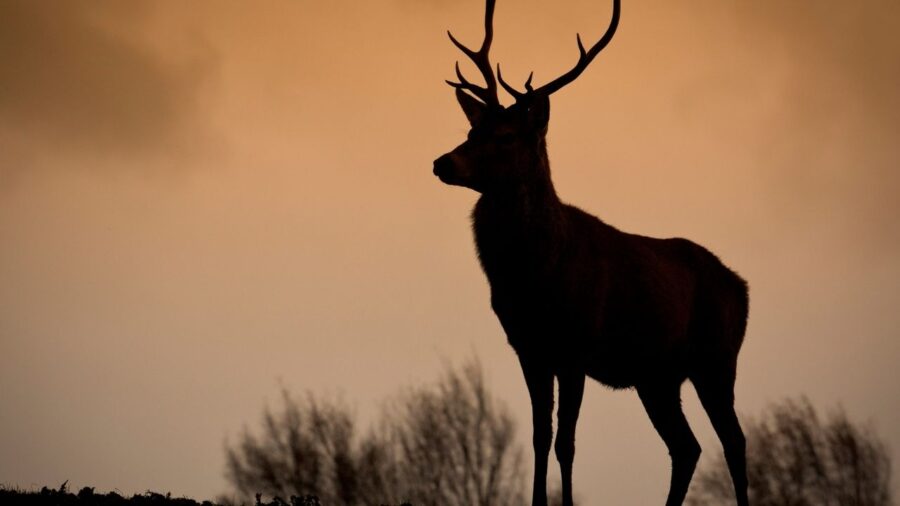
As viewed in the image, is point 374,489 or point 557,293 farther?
point 374,489

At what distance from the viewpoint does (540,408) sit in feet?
30.9

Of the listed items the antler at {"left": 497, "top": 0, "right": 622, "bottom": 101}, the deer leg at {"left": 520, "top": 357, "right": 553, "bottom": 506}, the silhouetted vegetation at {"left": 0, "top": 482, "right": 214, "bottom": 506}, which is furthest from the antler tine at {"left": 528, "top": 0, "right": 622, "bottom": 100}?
the silhouetted vegetation at {"left": 0, "top": 482, "right": 214, "bottom": 506}

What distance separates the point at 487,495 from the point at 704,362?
12782 mm

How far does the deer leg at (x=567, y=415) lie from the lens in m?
9.34

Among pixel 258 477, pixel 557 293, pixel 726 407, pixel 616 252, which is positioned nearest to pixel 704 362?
pixel 726 407

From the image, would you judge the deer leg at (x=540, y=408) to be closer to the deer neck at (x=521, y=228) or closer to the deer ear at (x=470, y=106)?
the deer neck at (x=521, y=228)

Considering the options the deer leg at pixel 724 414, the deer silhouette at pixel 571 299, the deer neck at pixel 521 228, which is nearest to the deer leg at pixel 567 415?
the deer silhouette at pixel 571 299

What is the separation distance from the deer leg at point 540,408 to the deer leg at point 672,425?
66.4 inches

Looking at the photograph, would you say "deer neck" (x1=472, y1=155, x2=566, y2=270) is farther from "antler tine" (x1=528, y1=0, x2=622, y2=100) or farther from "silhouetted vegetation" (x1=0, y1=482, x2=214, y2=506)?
"silhouetted vegetation" (x1=0, y1=482, x2=214, y2=506)

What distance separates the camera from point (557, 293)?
9.46 m

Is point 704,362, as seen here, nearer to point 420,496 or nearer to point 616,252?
point 616,252

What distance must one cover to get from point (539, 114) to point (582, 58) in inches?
46.0

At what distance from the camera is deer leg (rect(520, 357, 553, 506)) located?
9375mm

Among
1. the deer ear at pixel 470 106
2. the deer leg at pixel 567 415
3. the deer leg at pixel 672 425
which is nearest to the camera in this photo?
the deer leg at pixel 567 415
